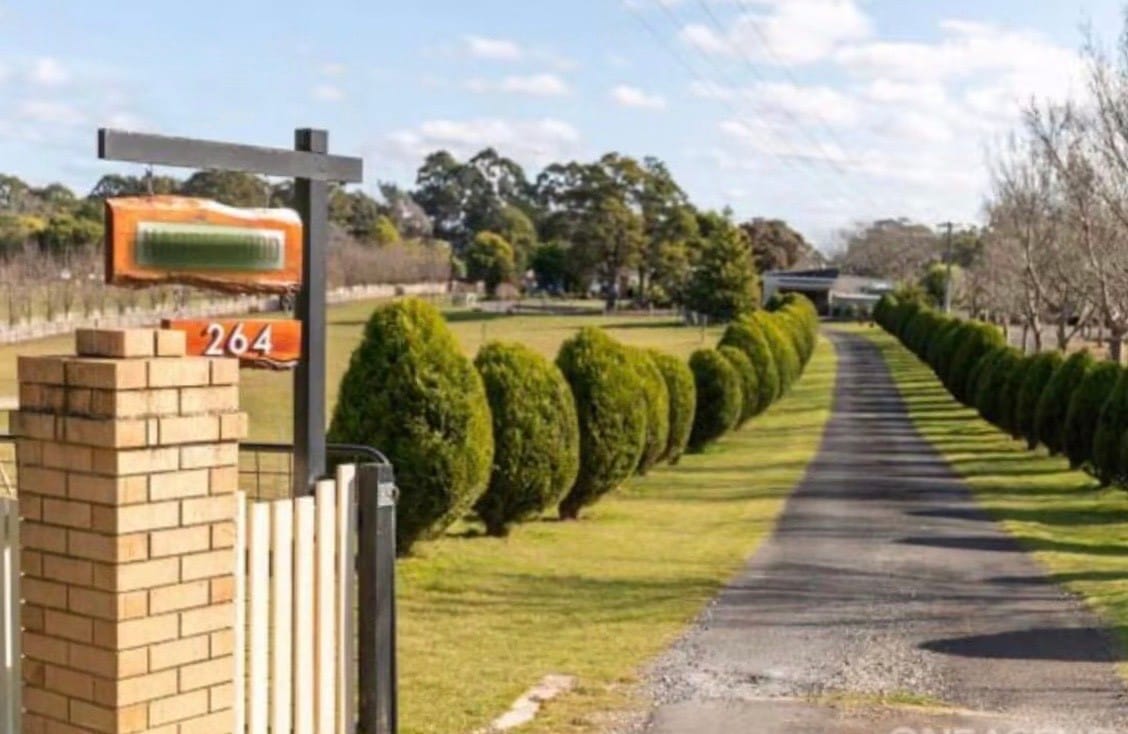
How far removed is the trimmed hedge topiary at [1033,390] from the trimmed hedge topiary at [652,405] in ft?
28.0

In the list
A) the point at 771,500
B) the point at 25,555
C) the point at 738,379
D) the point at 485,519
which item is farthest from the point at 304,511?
the point at 738,379

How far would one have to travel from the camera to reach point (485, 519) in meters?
13.9

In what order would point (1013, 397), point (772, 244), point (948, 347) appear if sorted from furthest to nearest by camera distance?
point (772, 244)
point (948, 347)
point (1013, 397)

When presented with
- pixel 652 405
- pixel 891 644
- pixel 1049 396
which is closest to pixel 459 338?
pixel 652 405

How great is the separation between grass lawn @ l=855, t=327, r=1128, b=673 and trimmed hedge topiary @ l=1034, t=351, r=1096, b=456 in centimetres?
46

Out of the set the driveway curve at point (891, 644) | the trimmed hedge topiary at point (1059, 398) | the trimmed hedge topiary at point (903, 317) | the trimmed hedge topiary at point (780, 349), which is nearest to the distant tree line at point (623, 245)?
the trimmed hedge topiary at point (903, 317)

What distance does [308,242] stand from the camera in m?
4.39

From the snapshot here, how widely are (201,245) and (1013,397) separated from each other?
2510cm

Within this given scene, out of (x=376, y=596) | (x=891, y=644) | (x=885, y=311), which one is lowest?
(x=891, y=644)

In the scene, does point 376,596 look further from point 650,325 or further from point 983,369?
point 650,325

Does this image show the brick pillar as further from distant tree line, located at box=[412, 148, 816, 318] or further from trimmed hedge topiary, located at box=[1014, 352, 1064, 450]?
distant tree line, located at box=[412, 148, 816, 318]

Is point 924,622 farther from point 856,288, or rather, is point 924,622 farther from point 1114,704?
point 856,288

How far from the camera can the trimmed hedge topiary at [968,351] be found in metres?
34.3

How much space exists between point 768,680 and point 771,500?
418 inches
